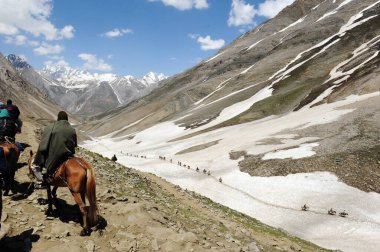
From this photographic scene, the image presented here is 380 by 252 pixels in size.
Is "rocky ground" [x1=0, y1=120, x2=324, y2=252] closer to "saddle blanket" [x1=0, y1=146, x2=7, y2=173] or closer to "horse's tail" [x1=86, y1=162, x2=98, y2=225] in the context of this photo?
"horse's tail" [x1=86, y1=162, x2=98, y2=225]

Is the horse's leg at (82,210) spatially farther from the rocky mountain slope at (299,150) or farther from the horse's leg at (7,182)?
the rocky mountain slope at (299,150)

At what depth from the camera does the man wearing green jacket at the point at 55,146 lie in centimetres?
1470

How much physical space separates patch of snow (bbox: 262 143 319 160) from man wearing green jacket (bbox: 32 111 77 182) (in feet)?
146

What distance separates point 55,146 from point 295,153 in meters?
46.4

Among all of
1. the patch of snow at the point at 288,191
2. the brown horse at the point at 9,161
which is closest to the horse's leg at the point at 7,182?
the brown horse at the point at 9,161

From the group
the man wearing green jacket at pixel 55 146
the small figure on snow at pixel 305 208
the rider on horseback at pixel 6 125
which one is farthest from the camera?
the small figure on snow at pixel 305 208

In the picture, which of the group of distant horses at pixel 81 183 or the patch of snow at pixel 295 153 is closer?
the group of distant horses at pixel 81 183

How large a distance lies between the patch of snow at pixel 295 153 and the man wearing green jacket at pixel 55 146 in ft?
146

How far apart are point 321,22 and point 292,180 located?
166866 mm

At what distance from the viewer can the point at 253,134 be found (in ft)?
247

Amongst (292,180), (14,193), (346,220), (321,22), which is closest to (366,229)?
(346,220)

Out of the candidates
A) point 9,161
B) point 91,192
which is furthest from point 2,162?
point 91,192

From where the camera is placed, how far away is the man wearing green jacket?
14703 millimetres

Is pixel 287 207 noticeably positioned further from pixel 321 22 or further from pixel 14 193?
pixel 321 22
